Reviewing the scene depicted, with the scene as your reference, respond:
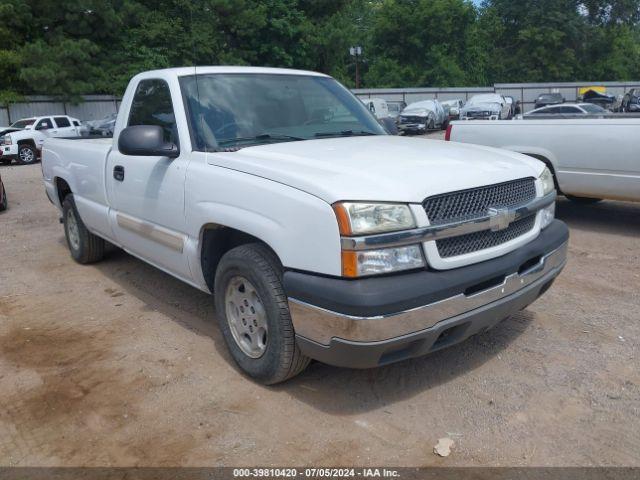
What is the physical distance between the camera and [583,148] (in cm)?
721

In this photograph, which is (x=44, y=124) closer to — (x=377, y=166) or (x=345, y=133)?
(x=345, y=133)

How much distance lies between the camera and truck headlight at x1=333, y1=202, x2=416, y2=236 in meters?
2.89

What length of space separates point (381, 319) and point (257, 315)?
96 centimetres

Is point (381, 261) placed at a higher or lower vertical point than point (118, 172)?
lower

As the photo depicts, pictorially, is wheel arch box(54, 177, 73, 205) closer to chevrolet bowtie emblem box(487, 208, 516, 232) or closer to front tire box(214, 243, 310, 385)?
front tire box(214, 243, 310, 385)

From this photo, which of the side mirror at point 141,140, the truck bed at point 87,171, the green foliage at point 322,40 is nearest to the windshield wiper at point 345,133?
the side mirror at point 141,140

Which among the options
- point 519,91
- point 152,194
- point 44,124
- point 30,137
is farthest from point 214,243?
point 519,91

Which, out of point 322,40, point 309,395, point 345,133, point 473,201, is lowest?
point 309,395

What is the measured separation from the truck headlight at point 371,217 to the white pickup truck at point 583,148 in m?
4.99

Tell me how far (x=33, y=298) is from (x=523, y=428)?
449 centimetres

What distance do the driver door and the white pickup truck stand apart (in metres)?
4.93

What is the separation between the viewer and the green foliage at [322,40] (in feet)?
109

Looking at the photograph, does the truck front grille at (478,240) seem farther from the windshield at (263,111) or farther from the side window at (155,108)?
the side window at (155,108)

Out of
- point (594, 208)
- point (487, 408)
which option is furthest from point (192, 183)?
point (594, 208)
